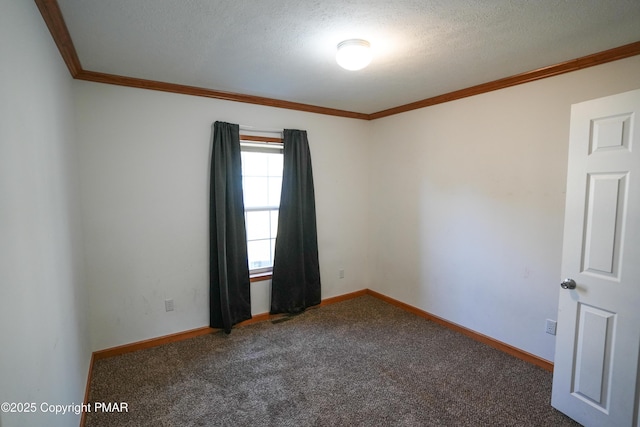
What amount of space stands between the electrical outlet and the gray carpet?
0.32 meters

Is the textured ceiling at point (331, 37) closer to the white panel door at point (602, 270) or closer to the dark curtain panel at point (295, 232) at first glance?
the white panel door at point (602, 270)

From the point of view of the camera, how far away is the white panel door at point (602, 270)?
173cm

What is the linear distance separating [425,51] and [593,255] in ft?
5.53

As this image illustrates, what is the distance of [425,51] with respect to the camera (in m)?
2.15

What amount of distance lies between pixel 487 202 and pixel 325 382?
214 cm

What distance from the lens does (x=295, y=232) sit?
3602mm

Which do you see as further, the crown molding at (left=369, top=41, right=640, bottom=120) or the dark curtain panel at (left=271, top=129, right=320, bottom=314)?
the dark curtain panel at (left=271, top=129, right=320, bottom=314)

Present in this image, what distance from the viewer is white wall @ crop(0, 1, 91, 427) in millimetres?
1009

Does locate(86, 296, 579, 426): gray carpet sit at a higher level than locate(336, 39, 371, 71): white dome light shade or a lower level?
lower

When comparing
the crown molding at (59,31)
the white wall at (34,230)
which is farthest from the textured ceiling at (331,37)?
the white wall at (34,230)

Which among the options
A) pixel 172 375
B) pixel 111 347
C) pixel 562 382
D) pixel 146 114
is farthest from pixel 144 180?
pixel 562 382

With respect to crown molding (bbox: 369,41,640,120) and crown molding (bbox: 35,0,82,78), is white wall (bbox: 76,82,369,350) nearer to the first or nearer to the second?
crown molding (bbox: 35,0,82,78)

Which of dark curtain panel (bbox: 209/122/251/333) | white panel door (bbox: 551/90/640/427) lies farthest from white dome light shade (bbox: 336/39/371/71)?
dark curtain panel (bbox: 209/122/251/333)

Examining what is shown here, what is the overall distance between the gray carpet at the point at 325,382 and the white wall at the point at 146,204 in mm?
351
